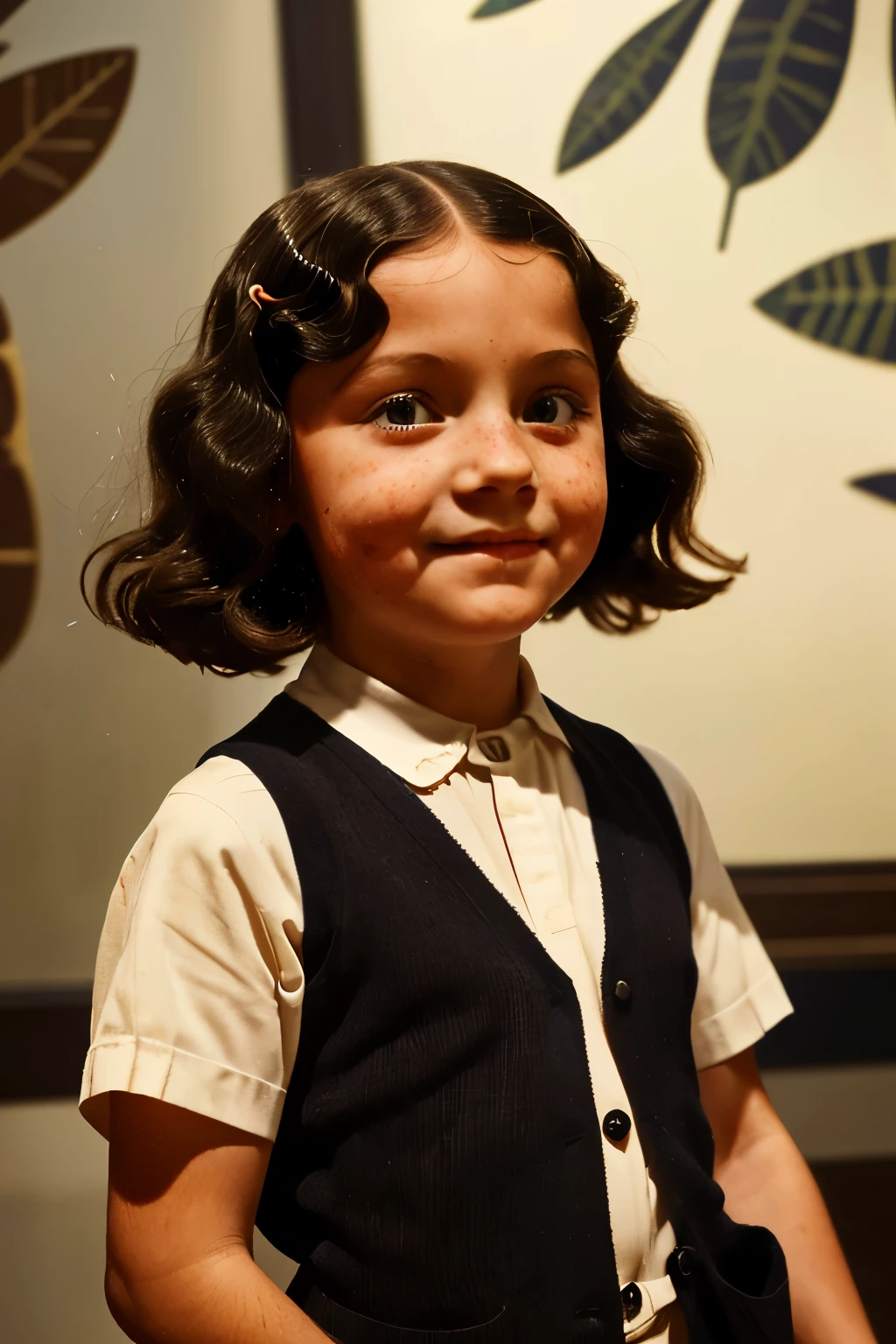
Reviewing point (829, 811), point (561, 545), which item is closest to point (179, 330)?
point (561, 545)

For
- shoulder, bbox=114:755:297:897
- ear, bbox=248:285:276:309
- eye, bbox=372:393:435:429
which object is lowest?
shoulder, bbox=114:755:297:897

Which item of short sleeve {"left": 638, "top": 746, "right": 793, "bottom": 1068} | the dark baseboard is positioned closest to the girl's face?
short sleeve {"left": 638, "top": 746, "right": 793, "bottom": 1068}

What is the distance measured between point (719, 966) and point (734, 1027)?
0.14 feet

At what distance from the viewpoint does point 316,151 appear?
91 cm

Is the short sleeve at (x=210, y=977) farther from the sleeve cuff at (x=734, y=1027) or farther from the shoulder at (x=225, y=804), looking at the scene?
the sleeve cuff at (x=734, y=1027)

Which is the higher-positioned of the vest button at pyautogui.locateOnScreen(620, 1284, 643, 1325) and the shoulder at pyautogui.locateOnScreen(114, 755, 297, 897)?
the shoulder at pyautogui.locateOnScreen(114, 755, 297, 897)

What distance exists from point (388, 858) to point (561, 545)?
0.67 feet

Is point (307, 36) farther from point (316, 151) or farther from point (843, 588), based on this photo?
point (843, 588)

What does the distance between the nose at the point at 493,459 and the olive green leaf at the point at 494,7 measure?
450 millimetres

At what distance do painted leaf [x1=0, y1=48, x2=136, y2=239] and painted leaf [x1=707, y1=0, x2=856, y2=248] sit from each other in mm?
461

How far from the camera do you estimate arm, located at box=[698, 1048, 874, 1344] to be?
0.80 metres

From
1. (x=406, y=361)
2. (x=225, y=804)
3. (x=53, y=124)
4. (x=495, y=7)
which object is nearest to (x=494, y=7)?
(x=495, y=7)

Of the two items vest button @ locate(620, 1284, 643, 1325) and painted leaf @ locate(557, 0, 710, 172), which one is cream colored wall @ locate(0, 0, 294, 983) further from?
vest button @ locate(620, 1284, 643, 1325)

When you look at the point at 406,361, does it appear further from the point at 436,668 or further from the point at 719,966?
the point at 719,966
